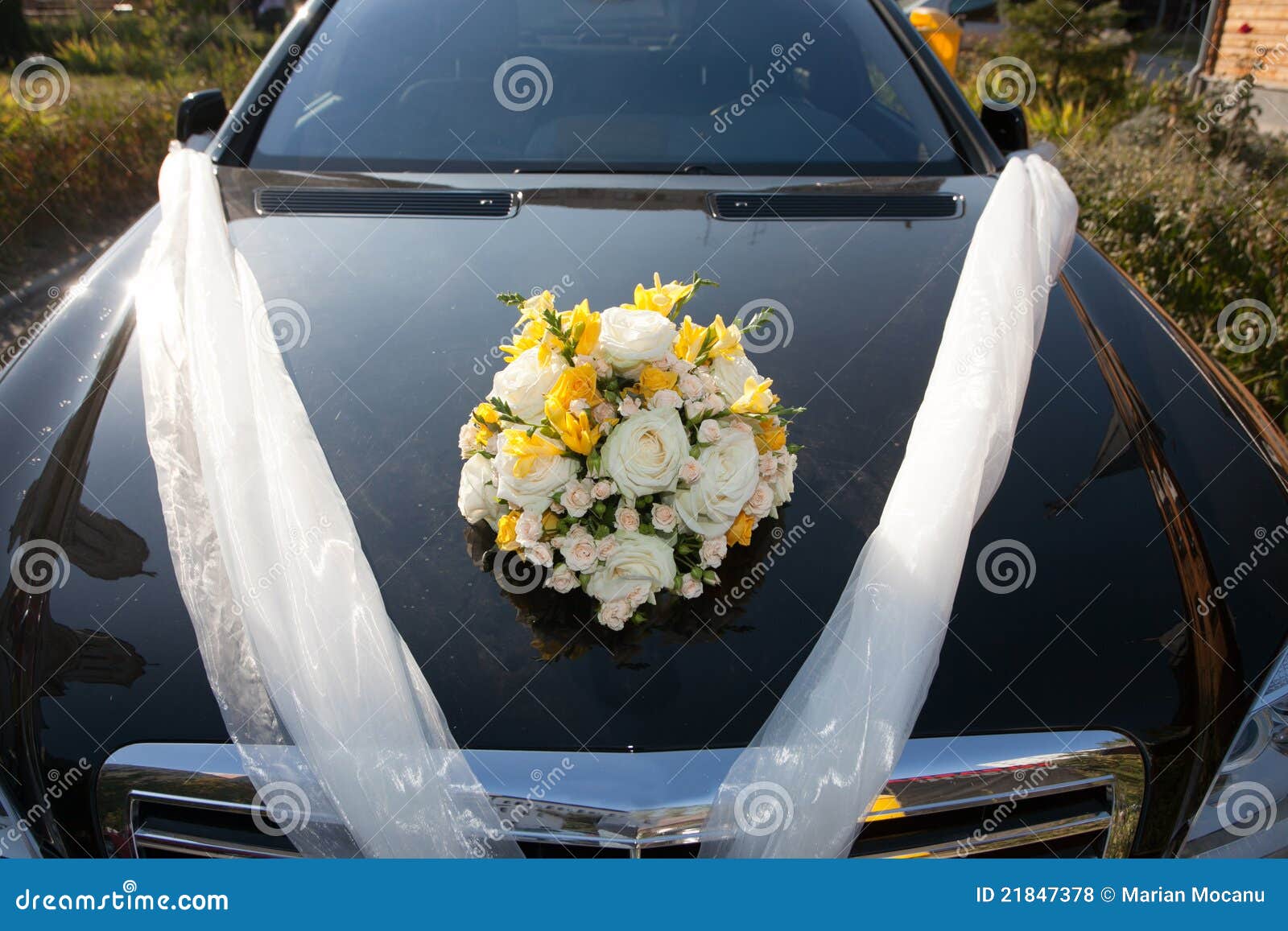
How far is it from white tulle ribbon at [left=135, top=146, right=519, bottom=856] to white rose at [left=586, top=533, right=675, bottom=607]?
0.31 meters

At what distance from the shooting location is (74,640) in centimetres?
156

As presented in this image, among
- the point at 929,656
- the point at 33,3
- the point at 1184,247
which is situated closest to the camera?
the point at 929,656

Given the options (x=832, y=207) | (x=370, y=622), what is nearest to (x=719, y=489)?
(x=370, y=622)

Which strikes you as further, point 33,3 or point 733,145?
point 33,3

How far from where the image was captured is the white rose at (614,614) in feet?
5.07

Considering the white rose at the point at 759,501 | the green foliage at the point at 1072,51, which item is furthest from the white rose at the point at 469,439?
the green foliage at the point at 1072,51

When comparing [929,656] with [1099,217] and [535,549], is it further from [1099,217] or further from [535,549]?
[1099,217]

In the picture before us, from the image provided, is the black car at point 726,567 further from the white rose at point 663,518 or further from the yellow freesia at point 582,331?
the yellow freesia at point 582,331

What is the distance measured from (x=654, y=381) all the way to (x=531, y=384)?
0.64 feet

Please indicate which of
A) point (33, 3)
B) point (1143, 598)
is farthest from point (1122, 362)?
point (33, 3)

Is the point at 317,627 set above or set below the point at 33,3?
below

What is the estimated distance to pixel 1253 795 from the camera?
1.61m

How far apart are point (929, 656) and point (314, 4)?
269 cm

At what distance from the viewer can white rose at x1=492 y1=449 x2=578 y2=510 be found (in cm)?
157
